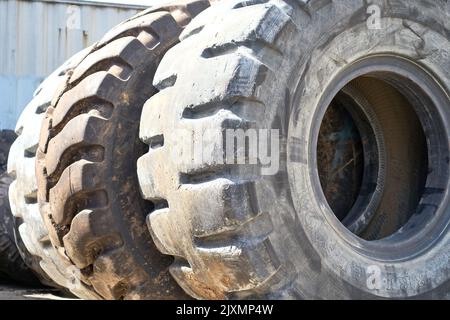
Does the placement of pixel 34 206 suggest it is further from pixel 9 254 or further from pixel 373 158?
pixel 373 158

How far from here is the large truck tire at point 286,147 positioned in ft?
7.82

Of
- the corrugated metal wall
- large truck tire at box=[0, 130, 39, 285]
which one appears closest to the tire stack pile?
large truck tire at box=[0, 130, 39, 285]

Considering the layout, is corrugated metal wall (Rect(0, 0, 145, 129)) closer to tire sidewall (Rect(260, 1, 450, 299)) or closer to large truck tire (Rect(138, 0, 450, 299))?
large truck tire (Rect(138, 0, 450, 299))

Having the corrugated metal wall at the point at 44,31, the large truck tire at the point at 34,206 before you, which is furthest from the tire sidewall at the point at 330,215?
the corrugated metal wall at the point at 44,31

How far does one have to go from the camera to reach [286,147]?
2.47 meters

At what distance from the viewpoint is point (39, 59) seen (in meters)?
7.79

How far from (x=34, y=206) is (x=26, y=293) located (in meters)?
0.68

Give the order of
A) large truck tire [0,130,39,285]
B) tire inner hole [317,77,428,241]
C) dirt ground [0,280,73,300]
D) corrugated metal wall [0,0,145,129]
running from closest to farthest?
tire inner hole [317,77,428,241] < dirt ground [0,280,73,300] < large truck tire [0,130,39,285] < corrugated metal wall [0,0,145,129]

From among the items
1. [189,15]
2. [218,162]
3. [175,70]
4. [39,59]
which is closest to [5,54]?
[39,59]

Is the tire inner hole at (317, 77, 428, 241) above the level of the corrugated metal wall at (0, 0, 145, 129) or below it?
below

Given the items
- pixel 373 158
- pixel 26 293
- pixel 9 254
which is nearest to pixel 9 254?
pixel 9 254

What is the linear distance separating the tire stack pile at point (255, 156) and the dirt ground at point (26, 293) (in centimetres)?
45

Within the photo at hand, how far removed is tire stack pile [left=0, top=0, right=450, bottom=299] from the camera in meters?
2.40

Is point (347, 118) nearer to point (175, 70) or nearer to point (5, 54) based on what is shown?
point (175, 70)
